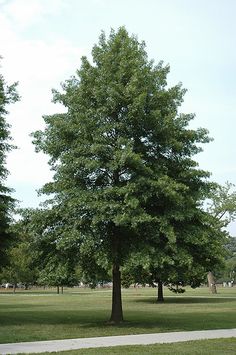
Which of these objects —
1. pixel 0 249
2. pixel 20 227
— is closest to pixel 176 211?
pixel 20 227

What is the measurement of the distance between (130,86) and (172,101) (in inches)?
91.6

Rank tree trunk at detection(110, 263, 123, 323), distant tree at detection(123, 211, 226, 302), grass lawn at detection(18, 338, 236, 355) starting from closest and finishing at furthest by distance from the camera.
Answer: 1. grass lawn at detection(18, 338, 236, 355)
2. distant tree at detection(123, 211, 226, 302)
3. tree trunk at detection(110, 263, 123, 323)

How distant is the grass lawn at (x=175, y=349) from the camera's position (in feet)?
38.9

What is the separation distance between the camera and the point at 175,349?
12.5 m

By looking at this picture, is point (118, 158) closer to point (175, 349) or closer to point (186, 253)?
point (186, 253)

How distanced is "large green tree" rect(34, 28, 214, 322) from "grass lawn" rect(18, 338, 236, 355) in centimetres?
434

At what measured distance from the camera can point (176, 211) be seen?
59.6 feet

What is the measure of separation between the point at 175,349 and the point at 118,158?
7.47 meters

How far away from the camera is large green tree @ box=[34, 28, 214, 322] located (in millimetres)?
17906

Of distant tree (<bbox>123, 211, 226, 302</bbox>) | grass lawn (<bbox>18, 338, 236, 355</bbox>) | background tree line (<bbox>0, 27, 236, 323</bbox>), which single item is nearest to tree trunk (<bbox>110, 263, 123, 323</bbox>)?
background tree line (<bbox>0, 27, 236, 323</bbox>)

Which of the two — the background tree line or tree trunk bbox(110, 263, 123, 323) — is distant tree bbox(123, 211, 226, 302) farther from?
tree trunk bbox(110, 263, 123, 323)

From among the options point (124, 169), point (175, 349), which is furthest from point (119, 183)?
point (175, 349)

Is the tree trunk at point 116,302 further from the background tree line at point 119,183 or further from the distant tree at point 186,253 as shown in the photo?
the distant tree at point 186,253

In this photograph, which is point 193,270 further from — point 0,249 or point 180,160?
point 0,249
